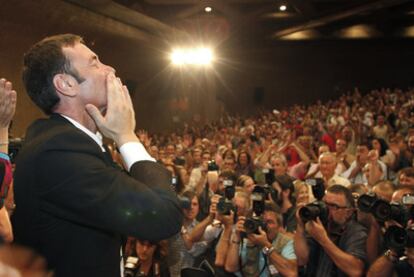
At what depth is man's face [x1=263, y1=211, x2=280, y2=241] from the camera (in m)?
3.26

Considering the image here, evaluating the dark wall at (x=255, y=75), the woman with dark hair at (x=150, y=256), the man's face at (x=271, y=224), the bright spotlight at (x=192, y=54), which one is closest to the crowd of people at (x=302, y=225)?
the man's face at (x=271, y=224)

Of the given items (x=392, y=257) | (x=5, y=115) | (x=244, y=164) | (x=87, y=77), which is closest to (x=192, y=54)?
(x=244, y=164)

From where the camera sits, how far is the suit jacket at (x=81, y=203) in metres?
1.17

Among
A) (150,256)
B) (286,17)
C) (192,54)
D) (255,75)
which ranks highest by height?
(286,17)

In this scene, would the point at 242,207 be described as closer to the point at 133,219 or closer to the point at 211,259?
the point at 211,259

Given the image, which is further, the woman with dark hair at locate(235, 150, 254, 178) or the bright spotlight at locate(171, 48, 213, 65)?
the bright spotlight at locate(171, 48, 213, 65)

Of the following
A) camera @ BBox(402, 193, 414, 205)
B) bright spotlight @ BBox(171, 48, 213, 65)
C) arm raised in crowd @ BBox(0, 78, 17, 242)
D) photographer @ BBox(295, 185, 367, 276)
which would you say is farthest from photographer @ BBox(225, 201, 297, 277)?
bright spotlight @ BBox(171, 48, 213, 65)

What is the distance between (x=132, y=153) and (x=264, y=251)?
1915mm

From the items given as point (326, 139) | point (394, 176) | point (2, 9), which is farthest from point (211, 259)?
point (2, 9)

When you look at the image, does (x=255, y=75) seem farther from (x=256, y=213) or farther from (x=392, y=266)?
(x=392, y=266)

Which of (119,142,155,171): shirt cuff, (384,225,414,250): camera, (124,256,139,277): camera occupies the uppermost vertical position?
(119,142,155,171): shirt cuff

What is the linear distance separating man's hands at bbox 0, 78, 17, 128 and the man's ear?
0.34 meters

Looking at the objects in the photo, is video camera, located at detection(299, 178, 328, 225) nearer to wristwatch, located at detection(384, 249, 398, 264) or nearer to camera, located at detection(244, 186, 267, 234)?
camera, located at detection(244, 186, 267, 234)

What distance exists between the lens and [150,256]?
339cm
